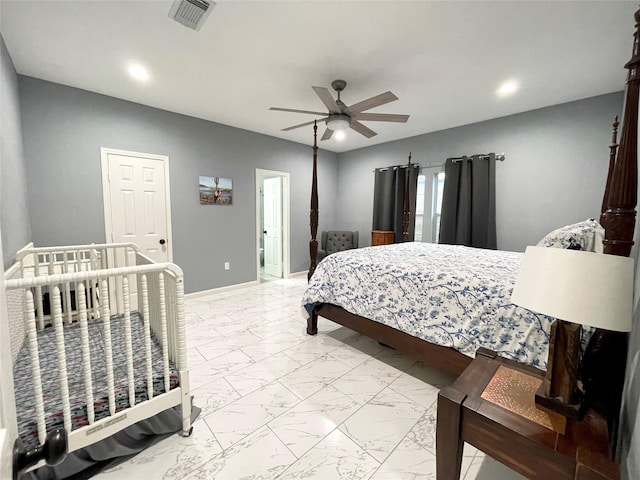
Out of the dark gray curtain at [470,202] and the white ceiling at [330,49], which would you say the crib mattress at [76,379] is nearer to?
the white ceiling at [330,49]

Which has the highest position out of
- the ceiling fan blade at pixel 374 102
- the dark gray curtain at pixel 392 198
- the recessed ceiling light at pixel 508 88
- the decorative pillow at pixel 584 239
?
the recessed ceiling light at pixel 508 88

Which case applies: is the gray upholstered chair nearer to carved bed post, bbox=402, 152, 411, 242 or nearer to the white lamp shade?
carved bed post, bbox=402, 152, 411, 242

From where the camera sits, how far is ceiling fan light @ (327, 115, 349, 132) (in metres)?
2.76

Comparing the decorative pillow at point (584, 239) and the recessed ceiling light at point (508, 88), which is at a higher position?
the recessed ceiling light at point (508, 88)

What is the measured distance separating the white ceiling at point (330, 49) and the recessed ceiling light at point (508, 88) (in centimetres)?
6

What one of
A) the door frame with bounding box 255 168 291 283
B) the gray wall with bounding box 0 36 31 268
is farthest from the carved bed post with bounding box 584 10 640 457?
the door frame with bounding box 255 168 291 283

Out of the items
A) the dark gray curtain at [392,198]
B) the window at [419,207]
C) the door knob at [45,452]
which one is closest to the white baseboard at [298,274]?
the dark gray curtain at [392,198]

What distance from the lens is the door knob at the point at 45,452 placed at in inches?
20.3

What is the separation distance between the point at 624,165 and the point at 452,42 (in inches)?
71.7

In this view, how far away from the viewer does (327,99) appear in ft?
8.09

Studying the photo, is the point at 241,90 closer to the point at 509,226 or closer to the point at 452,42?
the point at 452,42

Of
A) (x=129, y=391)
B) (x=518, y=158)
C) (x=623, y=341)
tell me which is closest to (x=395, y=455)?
(x=623, y=341)

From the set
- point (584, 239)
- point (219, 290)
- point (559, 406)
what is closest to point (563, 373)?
point (559, 406)

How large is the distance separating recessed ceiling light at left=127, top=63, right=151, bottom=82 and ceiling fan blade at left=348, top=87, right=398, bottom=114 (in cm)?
200
